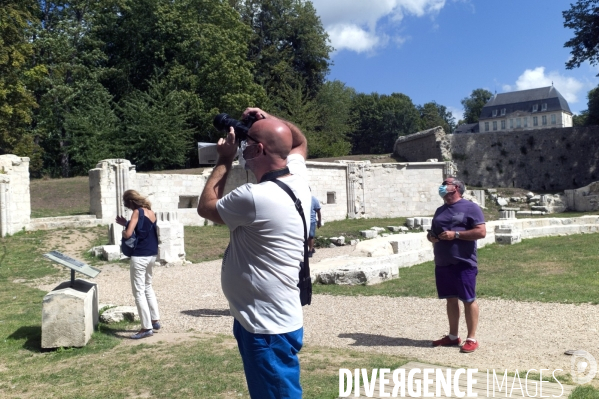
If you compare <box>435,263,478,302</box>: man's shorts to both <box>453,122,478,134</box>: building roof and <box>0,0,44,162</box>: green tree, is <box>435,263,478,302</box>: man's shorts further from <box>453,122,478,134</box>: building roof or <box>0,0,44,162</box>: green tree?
<box>453,122,478,134</box>: building roof

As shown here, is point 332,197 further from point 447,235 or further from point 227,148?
point 227,148

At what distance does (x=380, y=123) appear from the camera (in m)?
61.9

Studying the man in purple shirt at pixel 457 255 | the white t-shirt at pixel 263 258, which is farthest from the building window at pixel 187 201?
the white t-shirt at pixel 263 258

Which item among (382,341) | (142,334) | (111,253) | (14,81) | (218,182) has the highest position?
(14,81)

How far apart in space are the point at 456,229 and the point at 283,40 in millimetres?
40114

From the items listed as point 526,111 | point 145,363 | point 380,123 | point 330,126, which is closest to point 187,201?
point 145,363

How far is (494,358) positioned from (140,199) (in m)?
4.38

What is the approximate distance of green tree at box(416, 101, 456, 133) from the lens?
7201 cm

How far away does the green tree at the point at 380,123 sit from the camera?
61.8m

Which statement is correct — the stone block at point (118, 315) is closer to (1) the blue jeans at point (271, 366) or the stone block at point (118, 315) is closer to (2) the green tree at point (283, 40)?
(1) the blue jeans at point (271, 366)

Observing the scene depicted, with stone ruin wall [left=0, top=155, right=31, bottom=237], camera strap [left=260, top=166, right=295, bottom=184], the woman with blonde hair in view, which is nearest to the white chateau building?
stone ruin wall [left=0, top=155, right=31, bottom=237]

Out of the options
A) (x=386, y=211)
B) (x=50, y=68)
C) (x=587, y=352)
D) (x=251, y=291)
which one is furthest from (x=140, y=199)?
(x=50, y=68)

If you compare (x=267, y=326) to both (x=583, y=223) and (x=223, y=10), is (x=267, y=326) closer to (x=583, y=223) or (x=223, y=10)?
(x=583, y=223)

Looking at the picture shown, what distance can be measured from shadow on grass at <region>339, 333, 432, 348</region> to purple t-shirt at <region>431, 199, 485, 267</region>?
91 centimetres
